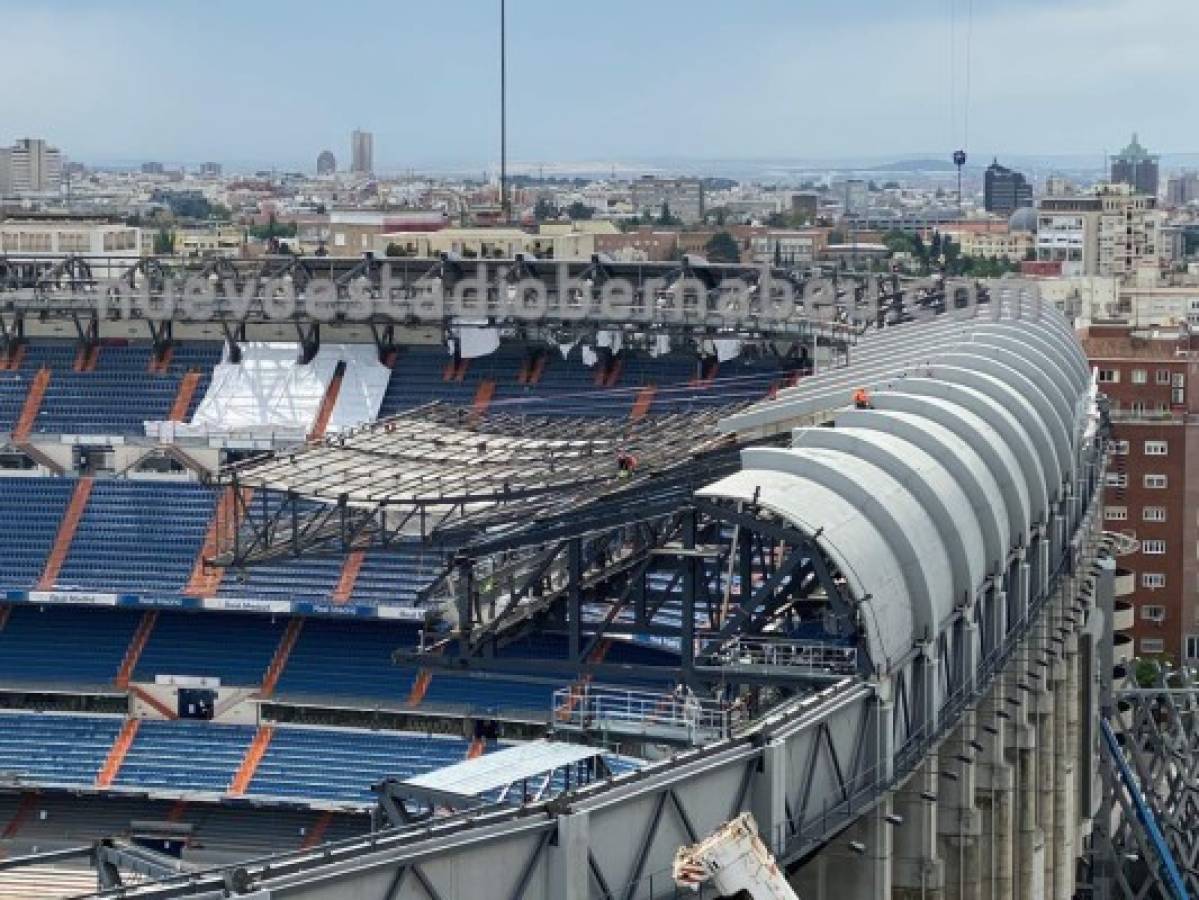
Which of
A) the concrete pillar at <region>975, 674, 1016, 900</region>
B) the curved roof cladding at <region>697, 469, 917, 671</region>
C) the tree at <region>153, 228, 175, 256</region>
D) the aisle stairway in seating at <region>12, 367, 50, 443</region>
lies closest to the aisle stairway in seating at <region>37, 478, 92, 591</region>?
the aisle stairway in seating at <region>12, 367, 50, 443</region>

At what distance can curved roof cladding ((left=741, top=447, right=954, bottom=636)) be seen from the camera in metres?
27.4

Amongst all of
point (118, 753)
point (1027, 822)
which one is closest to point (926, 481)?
point (1027, 822)

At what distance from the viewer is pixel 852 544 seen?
2648 cm

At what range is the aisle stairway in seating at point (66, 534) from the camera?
5284cm

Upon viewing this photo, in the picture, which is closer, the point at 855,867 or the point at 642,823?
the point at 642,823

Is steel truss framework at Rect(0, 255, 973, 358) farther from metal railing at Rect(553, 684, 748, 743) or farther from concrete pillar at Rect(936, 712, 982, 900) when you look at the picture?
metal railing at Rect(553, 684, 748, 743)

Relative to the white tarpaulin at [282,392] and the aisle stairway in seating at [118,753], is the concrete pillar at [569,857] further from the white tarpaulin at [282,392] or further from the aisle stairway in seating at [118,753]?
the white tarpaulin at [282,392]

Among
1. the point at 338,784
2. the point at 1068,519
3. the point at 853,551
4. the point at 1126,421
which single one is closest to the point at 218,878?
the point at 853,551

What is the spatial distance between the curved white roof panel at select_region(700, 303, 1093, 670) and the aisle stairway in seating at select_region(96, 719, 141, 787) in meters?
16.2

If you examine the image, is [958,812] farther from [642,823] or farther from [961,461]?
[642,823]

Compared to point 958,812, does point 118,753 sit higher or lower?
lower

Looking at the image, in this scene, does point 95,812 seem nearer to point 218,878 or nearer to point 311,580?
point 311,580

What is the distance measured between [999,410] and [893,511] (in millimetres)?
7431

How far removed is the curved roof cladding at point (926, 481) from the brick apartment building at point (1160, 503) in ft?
131
